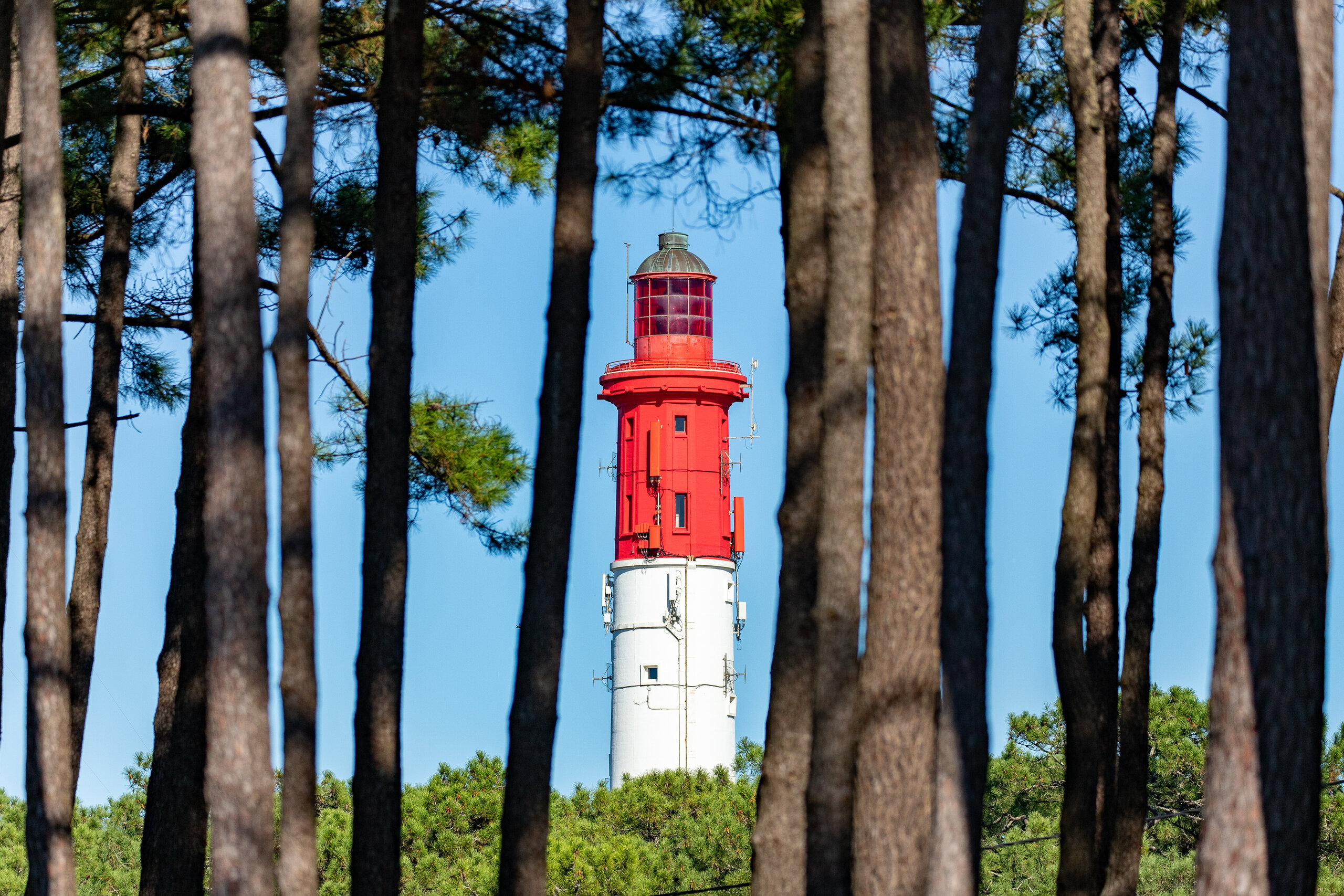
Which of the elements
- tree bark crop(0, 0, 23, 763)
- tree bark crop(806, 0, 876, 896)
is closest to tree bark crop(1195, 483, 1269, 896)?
tree bark crop(806, 0, 876, 896)

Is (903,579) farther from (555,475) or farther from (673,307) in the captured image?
(673,307)

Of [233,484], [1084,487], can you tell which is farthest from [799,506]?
[233,484]

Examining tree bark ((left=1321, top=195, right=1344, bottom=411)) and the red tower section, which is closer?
tree bark ((left=1321, top=195, right=1344, bottom=411))

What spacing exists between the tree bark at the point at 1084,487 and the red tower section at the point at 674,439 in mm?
19342

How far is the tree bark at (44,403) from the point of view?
6.68 meters

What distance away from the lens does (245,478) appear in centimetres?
574

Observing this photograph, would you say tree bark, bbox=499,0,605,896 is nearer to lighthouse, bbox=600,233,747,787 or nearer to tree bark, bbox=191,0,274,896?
tree bark, bbox=191,0,274,896

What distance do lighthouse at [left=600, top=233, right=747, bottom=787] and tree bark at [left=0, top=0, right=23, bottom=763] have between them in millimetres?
19232

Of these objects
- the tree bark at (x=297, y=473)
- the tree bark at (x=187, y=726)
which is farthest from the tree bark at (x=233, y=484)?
the tree bark at (x=187, y=726)

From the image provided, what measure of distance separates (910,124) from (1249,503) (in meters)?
2.86

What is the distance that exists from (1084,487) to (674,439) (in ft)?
66.7

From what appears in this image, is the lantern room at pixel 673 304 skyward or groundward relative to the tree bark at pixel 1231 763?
skyward

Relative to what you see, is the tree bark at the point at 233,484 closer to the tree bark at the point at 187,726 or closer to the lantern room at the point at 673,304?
the tree bark at the point at 187,726

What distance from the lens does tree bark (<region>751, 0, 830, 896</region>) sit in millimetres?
6434
